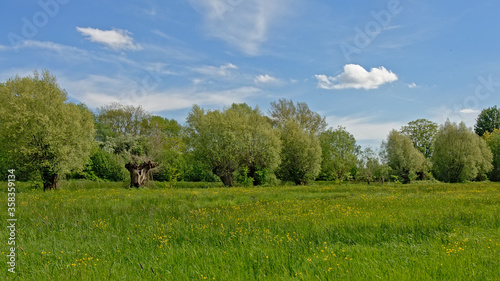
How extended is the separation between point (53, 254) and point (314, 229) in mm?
6758

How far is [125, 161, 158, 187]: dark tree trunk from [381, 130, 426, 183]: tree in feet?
162

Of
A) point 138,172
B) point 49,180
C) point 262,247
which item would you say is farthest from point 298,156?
point 262,247

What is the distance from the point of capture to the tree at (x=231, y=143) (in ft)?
127

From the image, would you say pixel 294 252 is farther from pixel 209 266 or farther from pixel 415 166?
pixel 415 166

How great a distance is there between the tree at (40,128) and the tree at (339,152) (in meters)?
38.9

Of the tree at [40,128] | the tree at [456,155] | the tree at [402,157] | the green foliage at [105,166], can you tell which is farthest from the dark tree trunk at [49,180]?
the tree at [456,155]

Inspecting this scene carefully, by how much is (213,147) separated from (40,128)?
62.5 ft

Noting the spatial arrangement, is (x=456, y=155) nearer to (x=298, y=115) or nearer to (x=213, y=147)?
(x=298, y=115)

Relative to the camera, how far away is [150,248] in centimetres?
719

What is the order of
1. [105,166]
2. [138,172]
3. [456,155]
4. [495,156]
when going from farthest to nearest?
[495,156] < [456,155] < [105,166] < [138,172]

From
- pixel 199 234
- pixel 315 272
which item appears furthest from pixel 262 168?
pixel 315 272

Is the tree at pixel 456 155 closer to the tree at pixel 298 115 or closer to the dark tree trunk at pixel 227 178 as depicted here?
the tree at pixel 298 115

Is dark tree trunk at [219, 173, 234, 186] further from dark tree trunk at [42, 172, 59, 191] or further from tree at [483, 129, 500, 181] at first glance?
tree at [483, 129, 500, 181]

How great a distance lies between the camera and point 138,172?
28.9 m
